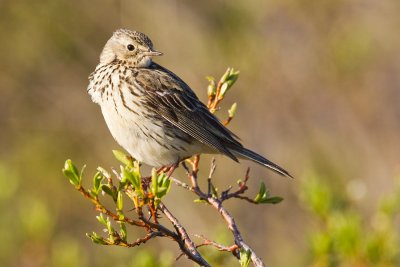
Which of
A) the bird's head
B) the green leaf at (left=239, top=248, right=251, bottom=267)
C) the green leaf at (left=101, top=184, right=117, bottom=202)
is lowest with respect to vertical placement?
the green leaf at (left=101, top=184, right=117, bottom=202)

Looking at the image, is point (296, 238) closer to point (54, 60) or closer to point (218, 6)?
point (218, 6)

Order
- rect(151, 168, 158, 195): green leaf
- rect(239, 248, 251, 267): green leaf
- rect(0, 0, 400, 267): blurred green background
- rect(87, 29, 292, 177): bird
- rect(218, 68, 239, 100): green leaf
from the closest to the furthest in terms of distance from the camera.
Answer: rect(239, 248, 251, 267): green leaf → rect(151, 168, 158, 195): green leaf → rect(218, 68, 239, 100): green leaf → rect(87, 29, 292, 177): bird → rect(0, 0, 400, 267): blurred green background

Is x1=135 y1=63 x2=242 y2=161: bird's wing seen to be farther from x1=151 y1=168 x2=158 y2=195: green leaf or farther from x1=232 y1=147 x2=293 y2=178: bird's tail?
x1=151 y1=168 x2=158 y2=195: green leaf

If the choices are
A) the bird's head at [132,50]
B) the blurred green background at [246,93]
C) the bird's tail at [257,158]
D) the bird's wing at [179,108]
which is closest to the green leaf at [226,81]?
the bird's wing at [179,108]

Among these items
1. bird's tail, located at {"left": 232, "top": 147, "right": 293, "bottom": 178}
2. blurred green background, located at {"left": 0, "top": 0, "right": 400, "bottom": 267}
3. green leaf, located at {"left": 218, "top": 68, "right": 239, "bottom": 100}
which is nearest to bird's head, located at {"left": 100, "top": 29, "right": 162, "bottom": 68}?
bird's tail, located at {"left": 232, "top": 147, "right": 293, "bottom": 178}

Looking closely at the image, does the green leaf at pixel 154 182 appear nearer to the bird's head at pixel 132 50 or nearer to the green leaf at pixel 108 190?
the green leaf at pixel 108 190

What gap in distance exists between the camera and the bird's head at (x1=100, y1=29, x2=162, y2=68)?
711 cm

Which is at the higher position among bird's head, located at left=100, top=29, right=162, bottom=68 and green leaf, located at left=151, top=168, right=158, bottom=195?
bird's head, located at left=100, top=29, right=162, bottom=68

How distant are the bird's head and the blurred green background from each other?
3786 mm

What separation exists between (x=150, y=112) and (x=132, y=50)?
68cm

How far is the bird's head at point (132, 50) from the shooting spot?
7.11 m

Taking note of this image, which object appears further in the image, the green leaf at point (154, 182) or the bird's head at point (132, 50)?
the bird's head at point (132, 50)

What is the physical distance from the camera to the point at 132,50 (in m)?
7.12

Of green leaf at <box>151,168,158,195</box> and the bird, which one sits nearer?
green leaf at <box>151,168,158,195</box>
